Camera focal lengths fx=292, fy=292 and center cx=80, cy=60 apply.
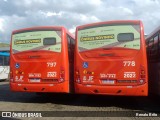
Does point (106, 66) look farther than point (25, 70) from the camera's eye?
No

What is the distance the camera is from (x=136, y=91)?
10.0 m

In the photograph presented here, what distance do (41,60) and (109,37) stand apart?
279 cm

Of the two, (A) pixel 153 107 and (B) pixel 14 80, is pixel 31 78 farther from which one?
(A) pixel 153 107

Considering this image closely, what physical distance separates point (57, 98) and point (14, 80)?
2490mm

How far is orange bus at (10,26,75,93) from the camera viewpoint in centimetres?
1099

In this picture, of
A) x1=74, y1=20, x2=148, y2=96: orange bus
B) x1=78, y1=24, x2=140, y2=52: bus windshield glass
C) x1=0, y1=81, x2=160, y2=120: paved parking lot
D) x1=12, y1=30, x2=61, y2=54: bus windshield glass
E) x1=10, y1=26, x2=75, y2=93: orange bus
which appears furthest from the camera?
x1=12, y1=30, x2=61, y2=54: bus windshield glass

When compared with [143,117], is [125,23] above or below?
above

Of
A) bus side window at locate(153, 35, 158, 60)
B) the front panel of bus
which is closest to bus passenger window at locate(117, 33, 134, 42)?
bus side window at locate(153, 35, 158, 60)

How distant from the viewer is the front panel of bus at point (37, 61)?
11000mm

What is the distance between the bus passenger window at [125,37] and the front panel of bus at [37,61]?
2.25 m

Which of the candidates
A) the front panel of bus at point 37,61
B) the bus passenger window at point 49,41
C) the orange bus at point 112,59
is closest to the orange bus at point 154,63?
the orange bus at point 112,59

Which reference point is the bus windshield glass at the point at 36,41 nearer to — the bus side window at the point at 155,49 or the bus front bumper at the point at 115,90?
the bus front bumper at the point at 115,90

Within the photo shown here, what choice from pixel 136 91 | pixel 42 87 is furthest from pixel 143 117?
pixel 42 87

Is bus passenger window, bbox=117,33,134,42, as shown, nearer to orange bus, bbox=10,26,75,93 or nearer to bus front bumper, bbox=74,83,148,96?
bus front bumper, bbox=74,83,148,96
